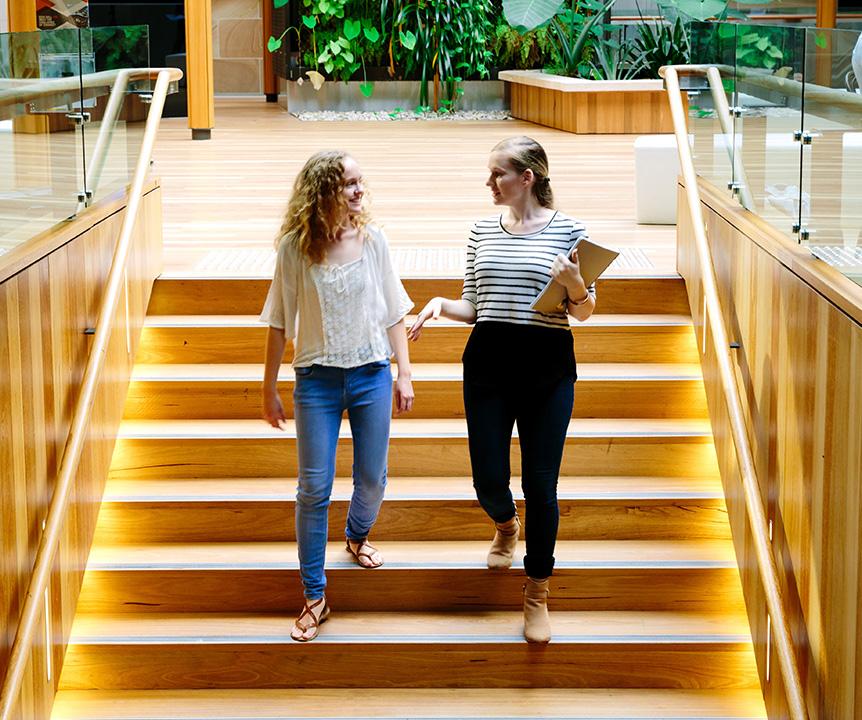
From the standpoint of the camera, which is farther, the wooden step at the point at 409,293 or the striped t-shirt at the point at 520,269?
the wooden step at the point at 409,293

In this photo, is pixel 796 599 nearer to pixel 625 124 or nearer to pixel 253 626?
pixel 253 626

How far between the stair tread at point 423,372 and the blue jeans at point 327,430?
1.18 meters

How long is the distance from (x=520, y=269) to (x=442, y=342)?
5.47ft

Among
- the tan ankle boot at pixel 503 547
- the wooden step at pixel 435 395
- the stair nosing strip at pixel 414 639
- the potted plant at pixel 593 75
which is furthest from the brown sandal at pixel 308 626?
the potted plant at pixel 593 75

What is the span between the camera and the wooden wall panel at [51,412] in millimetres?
3789

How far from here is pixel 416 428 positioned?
5363 mm

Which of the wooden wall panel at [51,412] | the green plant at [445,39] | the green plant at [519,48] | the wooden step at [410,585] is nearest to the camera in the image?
the wooden wall panel at [51,412]

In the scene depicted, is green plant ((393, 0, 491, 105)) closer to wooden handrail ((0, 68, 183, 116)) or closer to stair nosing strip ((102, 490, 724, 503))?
wooden handrail ((0, 68, 183, 116))

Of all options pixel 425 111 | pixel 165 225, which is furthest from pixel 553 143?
pixel 165 225

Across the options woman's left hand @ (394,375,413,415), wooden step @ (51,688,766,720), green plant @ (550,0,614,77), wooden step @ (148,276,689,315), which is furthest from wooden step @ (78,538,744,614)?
green plant @ (550,0,614,77)

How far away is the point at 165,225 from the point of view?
759 cm

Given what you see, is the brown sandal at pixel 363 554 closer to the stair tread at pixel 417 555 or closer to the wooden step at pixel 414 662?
Answer: the stair tread at pixel 417 555

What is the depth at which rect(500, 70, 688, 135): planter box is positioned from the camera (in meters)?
12.5

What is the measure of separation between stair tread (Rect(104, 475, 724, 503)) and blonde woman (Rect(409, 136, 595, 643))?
0.85 m
